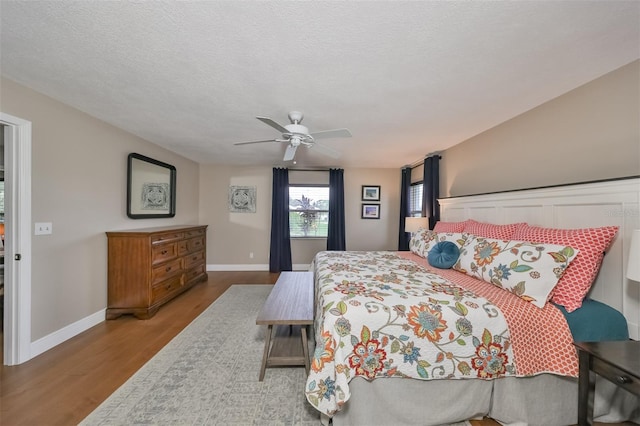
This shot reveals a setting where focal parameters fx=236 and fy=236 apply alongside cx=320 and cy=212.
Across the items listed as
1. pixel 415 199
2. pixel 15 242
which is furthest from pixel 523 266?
pixel 15 242

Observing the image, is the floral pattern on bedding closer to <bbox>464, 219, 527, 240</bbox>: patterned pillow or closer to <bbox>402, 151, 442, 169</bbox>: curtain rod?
<bbox>464, 219, 527, 240</bbox>: patterned pillow

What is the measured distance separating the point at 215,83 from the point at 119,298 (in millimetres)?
2756

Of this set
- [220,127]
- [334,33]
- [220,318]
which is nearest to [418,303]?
[334,33]

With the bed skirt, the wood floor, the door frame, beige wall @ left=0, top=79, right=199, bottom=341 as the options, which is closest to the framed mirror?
beige wall @ left=0, top=79, right=199, bottom=341

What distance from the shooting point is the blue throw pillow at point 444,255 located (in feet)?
7.36

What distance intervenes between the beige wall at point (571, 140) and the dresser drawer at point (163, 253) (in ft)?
14.0

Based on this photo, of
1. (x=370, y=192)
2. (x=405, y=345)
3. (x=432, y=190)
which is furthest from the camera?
(x=370, y=192)

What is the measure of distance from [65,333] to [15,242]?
102 centimetres

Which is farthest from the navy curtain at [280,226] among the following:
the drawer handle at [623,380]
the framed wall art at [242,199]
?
the drawer handle at [623,380]

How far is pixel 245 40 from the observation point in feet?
4.66

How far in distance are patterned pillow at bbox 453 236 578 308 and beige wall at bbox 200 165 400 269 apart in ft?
11.3

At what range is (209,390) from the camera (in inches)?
67.1

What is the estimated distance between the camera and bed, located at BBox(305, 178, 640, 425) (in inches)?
53.0

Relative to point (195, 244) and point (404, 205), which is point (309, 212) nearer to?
point (404, 205)
